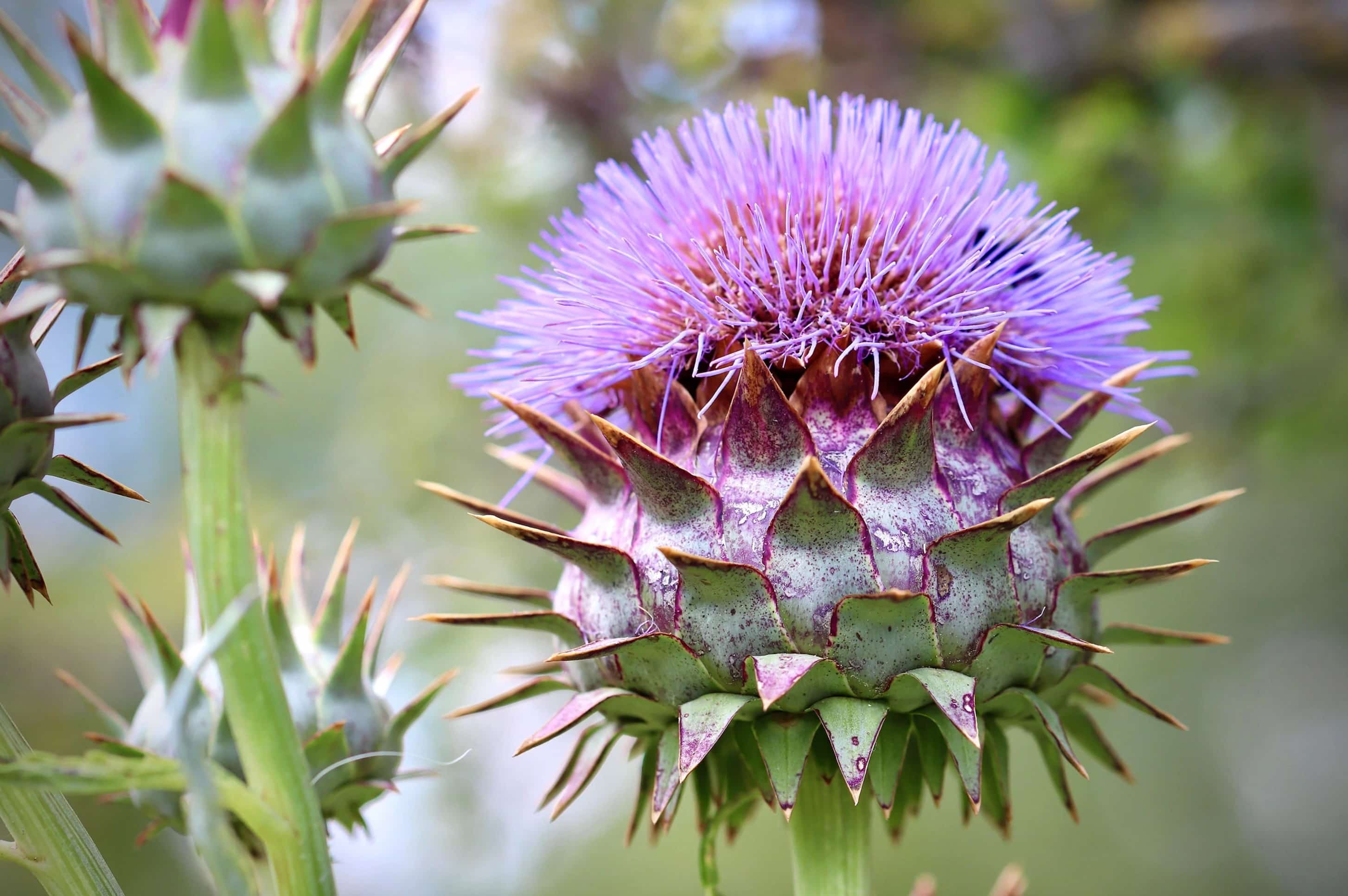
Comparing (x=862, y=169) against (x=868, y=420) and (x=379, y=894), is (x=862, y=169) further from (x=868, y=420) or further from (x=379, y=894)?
(x=379, y=894)

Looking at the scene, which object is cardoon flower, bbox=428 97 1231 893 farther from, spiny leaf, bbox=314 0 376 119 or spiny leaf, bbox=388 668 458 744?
spiny leaf, bbox=314 0 376 119

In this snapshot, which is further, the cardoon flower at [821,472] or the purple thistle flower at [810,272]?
the purple thistle flower at [810,272]

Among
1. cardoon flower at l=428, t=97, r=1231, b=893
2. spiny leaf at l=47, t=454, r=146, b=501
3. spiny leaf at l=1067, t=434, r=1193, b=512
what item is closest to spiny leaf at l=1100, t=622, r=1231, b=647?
cardoon flower at l=428, t=97, r=1231, b=893

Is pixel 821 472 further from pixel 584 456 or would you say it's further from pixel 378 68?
pixel 378 68

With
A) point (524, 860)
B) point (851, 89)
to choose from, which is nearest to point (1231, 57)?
→ point (851, 89)

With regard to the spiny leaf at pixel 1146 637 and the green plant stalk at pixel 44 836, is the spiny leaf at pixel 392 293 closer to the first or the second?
the green plant stalk at pixel 44 836

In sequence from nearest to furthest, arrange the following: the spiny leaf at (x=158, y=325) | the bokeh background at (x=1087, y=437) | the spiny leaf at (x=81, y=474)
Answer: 1. the spiny leaf at (x=158, y=325)
2. the spiny leaf at (x=81, y=474)
3. the bokeh background at (x=1087, y=437)

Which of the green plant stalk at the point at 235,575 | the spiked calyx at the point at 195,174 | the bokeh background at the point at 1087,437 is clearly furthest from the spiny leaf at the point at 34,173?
the bokeh background at the point at 1087,437

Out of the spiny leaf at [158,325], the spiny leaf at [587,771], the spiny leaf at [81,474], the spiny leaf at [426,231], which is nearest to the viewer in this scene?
the spiny leaf at [158,325]
